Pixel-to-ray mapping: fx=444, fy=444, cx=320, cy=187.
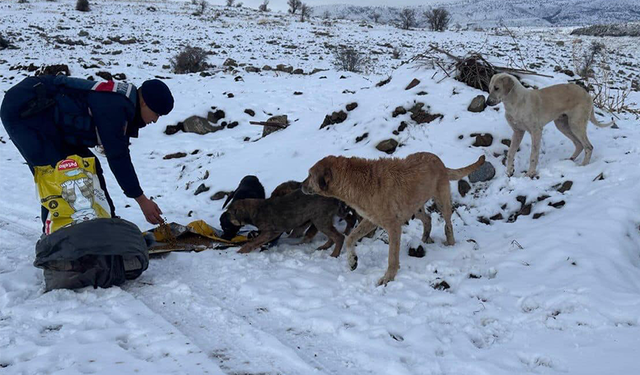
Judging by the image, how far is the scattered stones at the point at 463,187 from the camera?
7101 millimetres

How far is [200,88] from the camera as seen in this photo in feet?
53.7

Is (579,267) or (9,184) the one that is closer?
(579,267)

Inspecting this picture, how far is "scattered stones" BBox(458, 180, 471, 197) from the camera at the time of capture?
7.10 metres

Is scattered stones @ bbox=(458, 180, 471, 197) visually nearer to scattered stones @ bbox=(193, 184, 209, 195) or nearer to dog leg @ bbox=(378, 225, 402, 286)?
dog leg @ bbox=(378, 225, 402, 286)

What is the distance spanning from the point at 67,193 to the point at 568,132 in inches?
305

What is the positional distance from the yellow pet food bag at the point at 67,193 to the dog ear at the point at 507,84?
242 inches

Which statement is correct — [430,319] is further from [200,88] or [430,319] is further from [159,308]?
[200,88]

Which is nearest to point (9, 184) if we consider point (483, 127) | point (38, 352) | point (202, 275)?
point (202, 275)

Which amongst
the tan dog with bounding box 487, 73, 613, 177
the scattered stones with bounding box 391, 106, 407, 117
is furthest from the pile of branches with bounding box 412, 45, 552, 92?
Answer: the tan dog with bounding box 487, 73, 613, 177

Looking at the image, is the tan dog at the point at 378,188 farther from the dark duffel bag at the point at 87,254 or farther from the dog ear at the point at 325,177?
the dark duffel bag at the point at 87,254

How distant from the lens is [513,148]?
737 centimetres

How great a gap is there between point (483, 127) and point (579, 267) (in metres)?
4.10

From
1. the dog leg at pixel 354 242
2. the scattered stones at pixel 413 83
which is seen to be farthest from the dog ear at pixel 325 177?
the scattered stones at pixel 413 83

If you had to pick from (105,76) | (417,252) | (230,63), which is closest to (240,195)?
(417,252)
